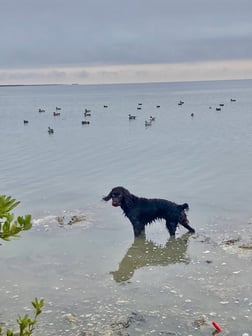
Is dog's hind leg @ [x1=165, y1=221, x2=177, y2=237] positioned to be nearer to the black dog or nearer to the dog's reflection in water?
the black dog

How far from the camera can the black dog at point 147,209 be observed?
13555mm

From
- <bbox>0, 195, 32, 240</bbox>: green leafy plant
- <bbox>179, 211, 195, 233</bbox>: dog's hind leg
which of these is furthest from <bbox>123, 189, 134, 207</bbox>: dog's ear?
<bbox>0, 195, 32, 240</bbox>: green leafy plant

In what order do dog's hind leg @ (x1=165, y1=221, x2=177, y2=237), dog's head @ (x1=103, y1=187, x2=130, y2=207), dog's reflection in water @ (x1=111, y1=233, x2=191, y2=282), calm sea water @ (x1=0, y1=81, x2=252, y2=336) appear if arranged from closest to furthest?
calm sea water @ (x1=0, y1=81, x2=252, y2=336), dog's reflection in water @ (x1=111, y1=233, x2=191, y2=282), dog's head @ (x1=103, y1=187, x2=130, y2=207), dog's hind leg @ (x1=165, y1=221, x2=177, y2=237)

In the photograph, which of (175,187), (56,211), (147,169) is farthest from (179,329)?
(147,169)

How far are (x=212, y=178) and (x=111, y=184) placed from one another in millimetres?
4496

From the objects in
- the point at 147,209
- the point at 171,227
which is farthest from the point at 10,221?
the point at 171,227

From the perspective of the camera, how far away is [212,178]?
23047 mm

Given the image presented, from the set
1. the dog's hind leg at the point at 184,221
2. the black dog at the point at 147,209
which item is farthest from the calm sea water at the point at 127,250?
the black dog at the point at 147,209

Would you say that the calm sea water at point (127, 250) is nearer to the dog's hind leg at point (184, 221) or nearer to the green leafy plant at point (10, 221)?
the dog's hind leg at point (184, 221)

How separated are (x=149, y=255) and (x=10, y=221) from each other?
9.80 metres

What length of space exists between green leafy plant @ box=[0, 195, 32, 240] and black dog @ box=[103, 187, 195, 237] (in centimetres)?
1024

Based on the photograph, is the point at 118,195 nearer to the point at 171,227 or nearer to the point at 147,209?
the point at 147,209

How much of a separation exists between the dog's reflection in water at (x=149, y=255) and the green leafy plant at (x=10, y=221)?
26.7 feet

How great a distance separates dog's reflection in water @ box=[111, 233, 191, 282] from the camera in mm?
11852
